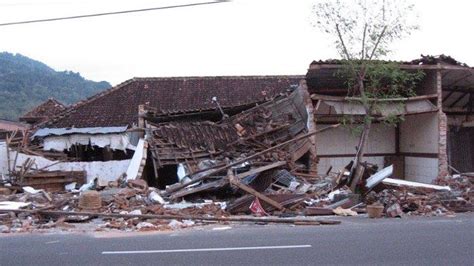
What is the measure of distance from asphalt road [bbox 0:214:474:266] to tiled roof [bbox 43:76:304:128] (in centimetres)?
1443

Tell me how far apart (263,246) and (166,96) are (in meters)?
21.4

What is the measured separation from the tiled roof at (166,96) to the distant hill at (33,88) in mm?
27023

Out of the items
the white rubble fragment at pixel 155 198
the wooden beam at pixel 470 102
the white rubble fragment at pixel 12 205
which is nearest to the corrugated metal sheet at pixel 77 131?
the white rubble fragment at pixel 155 198

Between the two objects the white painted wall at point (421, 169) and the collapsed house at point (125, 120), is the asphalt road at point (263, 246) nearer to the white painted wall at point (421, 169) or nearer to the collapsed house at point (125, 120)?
the collapsed house at point (125, 120)

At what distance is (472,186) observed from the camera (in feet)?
60.0

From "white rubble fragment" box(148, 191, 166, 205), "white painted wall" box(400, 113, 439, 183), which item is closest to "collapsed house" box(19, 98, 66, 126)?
"white rubble fragment" box(148, 191, 166, 205)

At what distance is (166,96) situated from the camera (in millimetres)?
29594

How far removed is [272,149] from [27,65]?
74660 mm

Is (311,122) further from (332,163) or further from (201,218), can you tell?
(201,218)

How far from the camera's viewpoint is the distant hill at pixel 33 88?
57.3m

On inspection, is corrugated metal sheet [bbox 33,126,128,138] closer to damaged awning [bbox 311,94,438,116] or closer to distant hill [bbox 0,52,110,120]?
damaged awning [bbox 311,94,438,116]

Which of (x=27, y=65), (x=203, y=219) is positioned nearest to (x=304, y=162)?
(x=203, y=219)

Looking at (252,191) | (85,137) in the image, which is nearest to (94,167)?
(85,137)

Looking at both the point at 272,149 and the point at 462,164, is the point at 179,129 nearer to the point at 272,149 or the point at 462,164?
the point at 272,149
